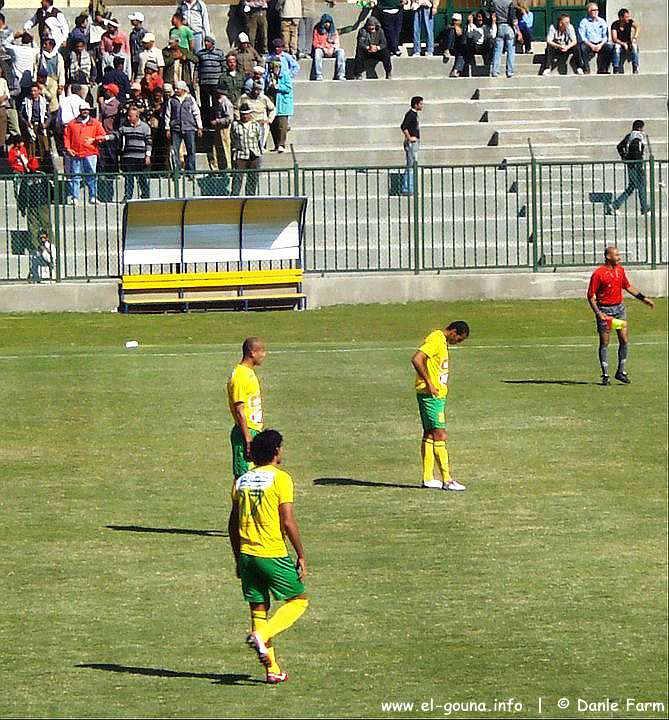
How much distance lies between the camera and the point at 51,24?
38844mm

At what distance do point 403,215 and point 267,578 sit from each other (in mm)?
23659

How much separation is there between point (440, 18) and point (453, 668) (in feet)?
112

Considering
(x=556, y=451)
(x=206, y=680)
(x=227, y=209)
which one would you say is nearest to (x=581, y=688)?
(x=206, y=680)

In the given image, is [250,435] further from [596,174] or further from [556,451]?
[596,174]

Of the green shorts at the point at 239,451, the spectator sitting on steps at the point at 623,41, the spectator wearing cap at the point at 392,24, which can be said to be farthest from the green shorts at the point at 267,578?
the spectator sitting on steps at the point at 623,41

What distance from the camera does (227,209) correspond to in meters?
33.7

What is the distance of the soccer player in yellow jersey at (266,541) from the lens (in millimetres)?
11320

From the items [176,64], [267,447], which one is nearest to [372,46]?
[176,64]

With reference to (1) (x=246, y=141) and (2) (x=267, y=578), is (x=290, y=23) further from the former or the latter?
(2) (x=267, y=578)

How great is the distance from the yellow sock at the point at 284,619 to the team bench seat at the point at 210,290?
67.8 feet

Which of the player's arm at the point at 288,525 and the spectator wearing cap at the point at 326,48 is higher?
the spectator wearing cap at the point at 326,48

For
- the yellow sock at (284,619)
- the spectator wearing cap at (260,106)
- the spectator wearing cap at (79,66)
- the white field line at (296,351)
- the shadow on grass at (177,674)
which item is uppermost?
the spectator wearing cap at (79,66)

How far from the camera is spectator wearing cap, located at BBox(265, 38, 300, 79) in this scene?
123ft

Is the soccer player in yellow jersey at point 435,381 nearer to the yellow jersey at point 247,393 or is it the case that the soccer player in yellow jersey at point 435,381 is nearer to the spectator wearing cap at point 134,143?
the yellow jersey at point 247,393
